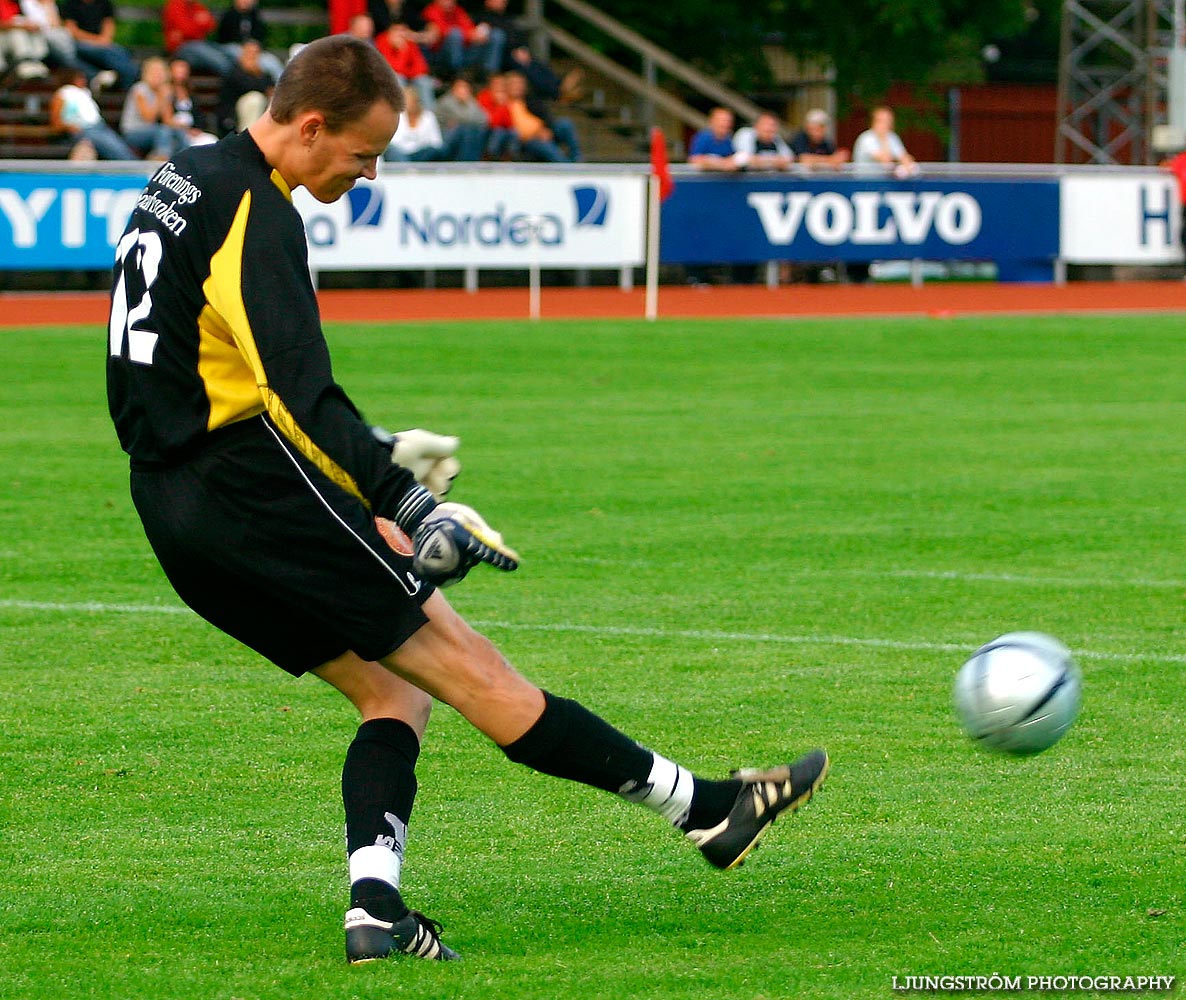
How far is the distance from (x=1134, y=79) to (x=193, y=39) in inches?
630

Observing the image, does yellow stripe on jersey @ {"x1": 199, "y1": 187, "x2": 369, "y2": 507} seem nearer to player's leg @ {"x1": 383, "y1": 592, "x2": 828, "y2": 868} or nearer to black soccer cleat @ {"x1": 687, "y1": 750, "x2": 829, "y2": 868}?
player's leg @ {"x1": 383, "y1": 592, "x2": 828, "y2": 868}

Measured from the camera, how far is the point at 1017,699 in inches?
195

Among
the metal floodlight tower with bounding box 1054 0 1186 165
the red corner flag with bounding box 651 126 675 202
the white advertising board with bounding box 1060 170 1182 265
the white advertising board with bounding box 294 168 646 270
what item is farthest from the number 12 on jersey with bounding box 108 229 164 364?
the metal floodlight tower with bounding box 1054 0 1186 165

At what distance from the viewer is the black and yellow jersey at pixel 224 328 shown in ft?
12.9

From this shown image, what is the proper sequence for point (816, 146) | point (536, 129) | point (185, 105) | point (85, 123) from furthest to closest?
1. point (816, 146)
2. point (536, 129)
3. point (185, 105)
4. point (85, 123)

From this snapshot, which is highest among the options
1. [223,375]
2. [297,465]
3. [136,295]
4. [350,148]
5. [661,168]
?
[661,168]

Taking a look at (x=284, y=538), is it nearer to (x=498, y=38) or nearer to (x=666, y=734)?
(x=666, y=734)

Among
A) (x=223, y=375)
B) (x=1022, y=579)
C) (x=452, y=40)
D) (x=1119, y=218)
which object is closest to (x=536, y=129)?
(x=452, y=40)

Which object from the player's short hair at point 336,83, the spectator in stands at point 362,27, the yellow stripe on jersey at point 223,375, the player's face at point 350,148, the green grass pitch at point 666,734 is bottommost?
the green grass pitch at point 666,734

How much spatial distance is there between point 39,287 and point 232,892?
16991 millimetres

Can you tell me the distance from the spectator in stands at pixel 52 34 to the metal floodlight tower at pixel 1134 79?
15.8 meters

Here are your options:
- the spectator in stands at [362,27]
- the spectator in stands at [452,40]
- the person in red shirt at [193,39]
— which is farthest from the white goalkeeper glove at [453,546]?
the spectator in stands at [452,40]

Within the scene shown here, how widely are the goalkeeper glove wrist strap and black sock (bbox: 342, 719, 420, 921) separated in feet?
2.44

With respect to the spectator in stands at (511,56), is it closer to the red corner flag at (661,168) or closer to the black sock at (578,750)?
the red corner flag at (661,168)
